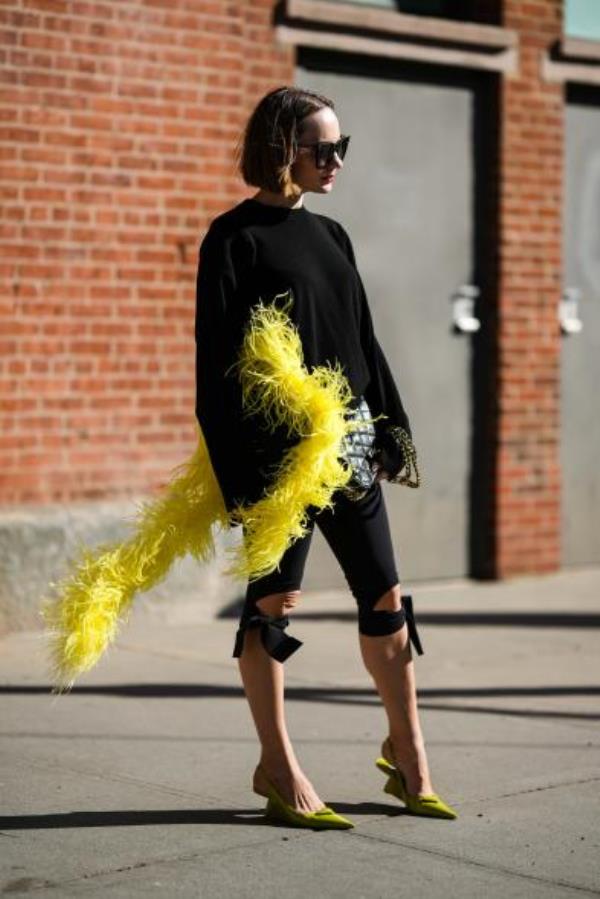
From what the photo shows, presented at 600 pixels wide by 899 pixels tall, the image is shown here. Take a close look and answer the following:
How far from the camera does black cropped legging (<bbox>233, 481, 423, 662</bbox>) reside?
5.17 meters

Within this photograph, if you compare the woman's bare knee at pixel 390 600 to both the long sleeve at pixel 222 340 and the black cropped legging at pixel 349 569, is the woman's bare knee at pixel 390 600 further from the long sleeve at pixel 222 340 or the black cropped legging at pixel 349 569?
the long sleeve at pixel 222 340

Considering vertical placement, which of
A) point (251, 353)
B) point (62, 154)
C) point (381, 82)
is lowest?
point (251, 353)

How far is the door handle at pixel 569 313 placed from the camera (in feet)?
35.8

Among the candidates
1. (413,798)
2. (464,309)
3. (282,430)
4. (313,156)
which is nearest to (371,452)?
(282,430)

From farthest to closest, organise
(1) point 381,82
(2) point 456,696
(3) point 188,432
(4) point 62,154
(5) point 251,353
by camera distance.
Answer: (1) point 381,82
(3) point 188,432
(4) point 62,154
(2) point 456,696
(5) point 251,353

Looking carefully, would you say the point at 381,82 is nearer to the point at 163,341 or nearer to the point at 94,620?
the point at 163,341

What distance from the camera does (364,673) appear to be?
7711 mm

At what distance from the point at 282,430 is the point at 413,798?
1.12 meters

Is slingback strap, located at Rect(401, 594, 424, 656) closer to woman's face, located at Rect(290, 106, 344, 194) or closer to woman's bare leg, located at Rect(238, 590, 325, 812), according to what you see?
woman's bare leg, located at Rect(238, 590, 325, 812)

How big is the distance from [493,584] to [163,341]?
2.57m

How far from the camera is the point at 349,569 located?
17.2 ft

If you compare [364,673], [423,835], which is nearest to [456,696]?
[364,673]

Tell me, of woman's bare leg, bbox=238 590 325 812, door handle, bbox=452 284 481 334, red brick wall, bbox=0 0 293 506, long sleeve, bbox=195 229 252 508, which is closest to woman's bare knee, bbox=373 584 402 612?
woman's bare leg, bbox=238 590 325 812

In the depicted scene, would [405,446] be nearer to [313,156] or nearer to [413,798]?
[313,156]
